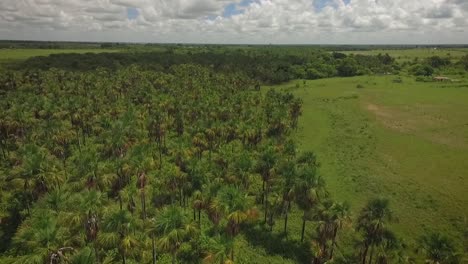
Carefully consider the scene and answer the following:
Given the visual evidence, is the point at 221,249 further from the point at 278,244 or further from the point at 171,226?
the point at 278,244

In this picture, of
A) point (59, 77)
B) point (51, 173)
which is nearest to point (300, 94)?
point (59, 77)

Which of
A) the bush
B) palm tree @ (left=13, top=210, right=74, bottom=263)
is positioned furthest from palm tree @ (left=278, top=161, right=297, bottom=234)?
the bush

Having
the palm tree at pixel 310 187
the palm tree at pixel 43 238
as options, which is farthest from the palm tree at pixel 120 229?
A: the palm tree at pixel 310 187

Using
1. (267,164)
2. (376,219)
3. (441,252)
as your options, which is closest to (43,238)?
(267,164)

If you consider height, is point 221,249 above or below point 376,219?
above

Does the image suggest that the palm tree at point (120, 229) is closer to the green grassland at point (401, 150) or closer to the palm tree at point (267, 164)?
the palm tree at point (267, 164)

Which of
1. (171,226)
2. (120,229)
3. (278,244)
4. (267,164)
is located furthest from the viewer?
(267,164)
